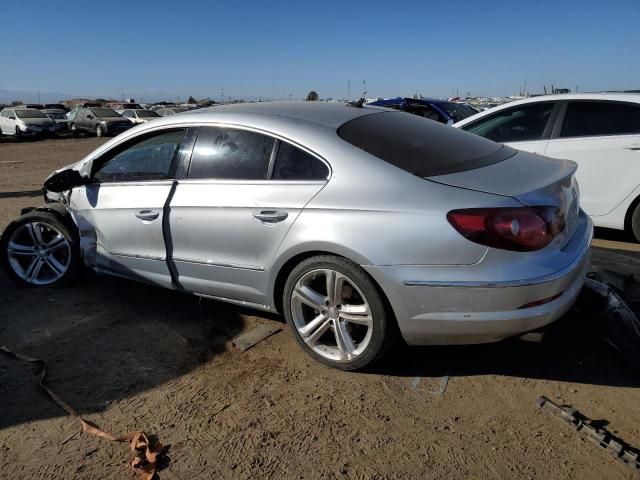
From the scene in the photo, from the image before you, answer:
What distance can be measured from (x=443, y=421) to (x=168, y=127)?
2.61m

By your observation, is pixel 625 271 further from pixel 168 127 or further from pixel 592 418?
pixel 168 127

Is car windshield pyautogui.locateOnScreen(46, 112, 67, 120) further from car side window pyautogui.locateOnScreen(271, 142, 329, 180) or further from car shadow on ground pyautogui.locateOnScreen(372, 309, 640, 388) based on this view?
car shadow on ground pyautogui.locateOnScreen(372, 309, 640, 388)

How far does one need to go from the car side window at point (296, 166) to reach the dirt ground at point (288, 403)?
3.67 feet

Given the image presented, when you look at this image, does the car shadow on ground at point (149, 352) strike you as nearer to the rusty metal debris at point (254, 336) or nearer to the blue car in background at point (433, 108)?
the rusty metal debris at point (254, 336)

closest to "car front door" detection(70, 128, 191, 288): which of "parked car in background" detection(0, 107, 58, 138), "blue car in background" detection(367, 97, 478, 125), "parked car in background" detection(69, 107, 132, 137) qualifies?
"blue car in background" detection(367, 97, 478, 125)

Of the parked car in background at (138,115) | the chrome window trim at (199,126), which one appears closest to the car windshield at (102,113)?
the parked car in background at (138,115)

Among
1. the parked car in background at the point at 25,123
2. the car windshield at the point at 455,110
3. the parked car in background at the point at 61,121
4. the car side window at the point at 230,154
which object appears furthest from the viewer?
the parked car in background at the point at 61,121

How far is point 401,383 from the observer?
2928 millimetres

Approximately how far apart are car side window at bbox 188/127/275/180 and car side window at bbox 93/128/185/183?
0.80 ft

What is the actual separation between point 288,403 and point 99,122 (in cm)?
2795

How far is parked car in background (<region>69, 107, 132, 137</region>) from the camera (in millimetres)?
27188

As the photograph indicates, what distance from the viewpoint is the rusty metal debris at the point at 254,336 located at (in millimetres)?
3437

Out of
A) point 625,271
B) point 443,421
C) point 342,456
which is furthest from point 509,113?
point 342,456

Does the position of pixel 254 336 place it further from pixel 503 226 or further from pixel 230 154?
pixel 503 226
